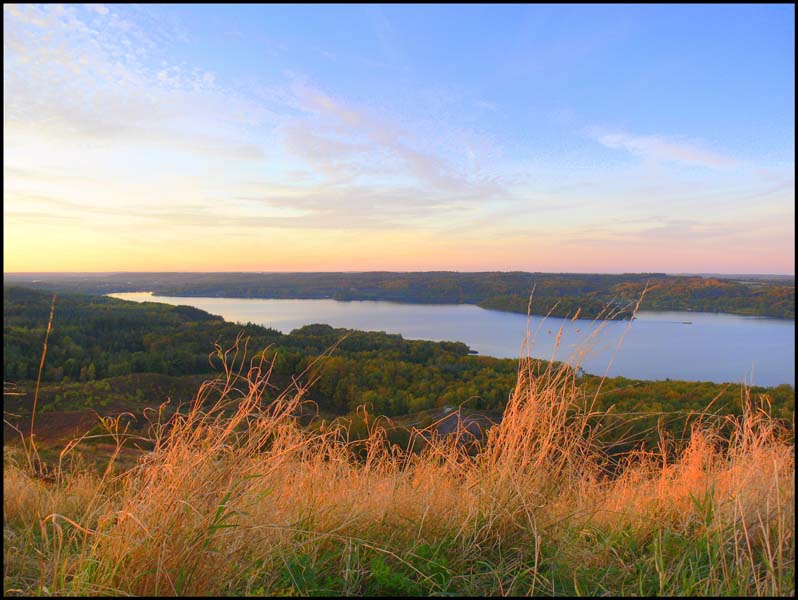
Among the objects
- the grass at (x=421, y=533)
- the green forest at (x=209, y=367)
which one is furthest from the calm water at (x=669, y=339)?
the grass at (x=421, y=533)

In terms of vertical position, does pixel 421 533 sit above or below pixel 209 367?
above

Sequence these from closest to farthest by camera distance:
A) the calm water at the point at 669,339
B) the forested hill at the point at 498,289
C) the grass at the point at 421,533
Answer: the grass at the point at 421,533, the forested hill at the point at 498,289, the calm water at the point at 669,339

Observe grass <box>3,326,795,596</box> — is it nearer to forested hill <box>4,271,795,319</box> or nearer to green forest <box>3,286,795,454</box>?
forested hill <box>4,271,795,319</box>

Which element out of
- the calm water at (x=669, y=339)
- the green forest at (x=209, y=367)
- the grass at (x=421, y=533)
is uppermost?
the grass at (x=421, y=533)

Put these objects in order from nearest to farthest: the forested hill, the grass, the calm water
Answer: the grass
the forested hill
the calm water

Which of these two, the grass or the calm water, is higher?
the grass

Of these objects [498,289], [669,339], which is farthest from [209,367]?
[669,339]

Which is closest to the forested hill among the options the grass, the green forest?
the grass

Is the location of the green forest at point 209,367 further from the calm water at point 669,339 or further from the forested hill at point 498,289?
the forested hill at point 498,289

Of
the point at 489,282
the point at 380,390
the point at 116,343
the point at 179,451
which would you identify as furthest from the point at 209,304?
the point at 179,451

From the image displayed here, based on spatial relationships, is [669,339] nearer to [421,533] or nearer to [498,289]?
[498,289]
